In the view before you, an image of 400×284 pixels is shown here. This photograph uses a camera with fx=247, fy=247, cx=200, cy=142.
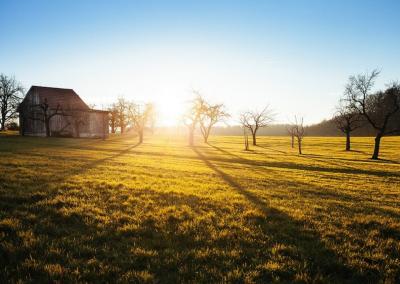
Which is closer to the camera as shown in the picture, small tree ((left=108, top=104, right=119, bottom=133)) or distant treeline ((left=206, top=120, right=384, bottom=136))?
small tree ((left=108, top=104, right=119, bottom=133))

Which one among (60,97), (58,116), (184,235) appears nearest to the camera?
(184,235)

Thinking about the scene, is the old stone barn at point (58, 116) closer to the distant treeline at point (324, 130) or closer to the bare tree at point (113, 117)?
the bare tree at point (113, 117)

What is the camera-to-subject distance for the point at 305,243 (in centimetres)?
583

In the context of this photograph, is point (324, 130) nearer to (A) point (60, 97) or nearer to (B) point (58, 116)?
(A) point (60, 97)

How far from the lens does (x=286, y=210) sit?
838cm

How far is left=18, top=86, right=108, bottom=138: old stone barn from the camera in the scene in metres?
46.7

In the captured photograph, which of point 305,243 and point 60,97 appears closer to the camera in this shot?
point 305,243

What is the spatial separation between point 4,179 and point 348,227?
12301 millimetres

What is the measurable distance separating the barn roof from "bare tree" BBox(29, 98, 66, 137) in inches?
52.8

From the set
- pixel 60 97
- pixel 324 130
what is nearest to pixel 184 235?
pixel 60 97

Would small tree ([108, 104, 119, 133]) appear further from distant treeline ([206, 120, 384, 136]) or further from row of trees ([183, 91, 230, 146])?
distant treeline ([206, 120, 384, 136])

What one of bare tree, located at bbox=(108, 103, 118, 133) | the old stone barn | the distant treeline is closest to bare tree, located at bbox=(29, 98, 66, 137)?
the old stone barn

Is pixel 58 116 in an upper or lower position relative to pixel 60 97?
lower

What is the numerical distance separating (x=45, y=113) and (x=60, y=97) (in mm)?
7026
